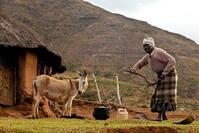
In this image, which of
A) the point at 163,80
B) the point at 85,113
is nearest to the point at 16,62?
the point at 85,113

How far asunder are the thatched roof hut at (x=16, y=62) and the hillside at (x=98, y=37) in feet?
112

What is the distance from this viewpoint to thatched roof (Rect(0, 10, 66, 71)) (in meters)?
18.2

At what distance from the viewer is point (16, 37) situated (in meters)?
18.8

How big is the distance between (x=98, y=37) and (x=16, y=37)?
→ 53189 mm

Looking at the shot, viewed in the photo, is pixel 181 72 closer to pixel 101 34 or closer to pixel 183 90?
pixel 183 90

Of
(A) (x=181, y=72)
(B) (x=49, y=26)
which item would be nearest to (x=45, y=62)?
(A) (x=181, y=72)

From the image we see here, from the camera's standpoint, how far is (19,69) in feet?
63.1

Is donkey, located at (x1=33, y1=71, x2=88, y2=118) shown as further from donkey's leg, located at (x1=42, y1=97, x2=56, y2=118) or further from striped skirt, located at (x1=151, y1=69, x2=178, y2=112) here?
striped skirt, located at (x1=151, y1=69, x2=178, y2=112)

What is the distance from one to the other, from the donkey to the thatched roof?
320 cm

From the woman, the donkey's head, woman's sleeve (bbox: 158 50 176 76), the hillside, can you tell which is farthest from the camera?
the hillside

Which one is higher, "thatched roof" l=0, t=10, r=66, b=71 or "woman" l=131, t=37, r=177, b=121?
"thatched roof" l=0, t=10, r=66, b=71

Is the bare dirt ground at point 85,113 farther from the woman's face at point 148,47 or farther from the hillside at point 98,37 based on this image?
the hillside at point 98,37

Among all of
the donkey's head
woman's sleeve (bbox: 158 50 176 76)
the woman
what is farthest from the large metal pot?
woman's sleeve (bbox: 158 50 176 76)

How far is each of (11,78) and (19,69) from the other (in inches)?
16.4
